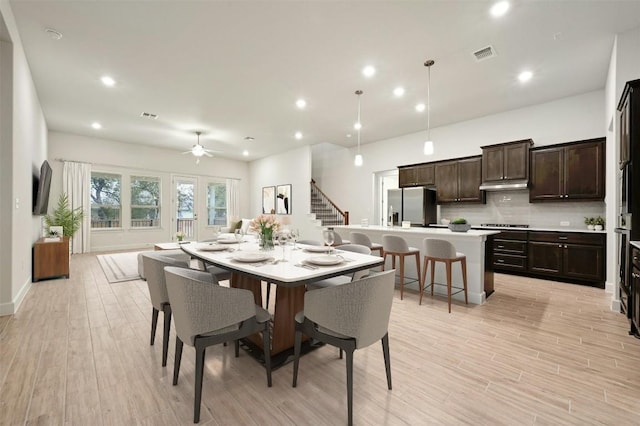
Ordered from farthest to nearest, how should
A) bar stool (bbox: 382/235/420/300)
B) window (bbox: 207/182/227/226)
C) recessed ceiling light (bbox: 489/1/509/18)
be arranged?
window (bbox: 207/182/227/226) → bar stool (bbox: 382/235/420/300) → recessed ceiling light (bbox: 489/1/509/18)

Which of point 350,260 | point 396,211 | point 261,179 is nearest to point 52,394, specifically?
point 350,260

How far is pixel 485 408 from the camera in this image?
1.72m

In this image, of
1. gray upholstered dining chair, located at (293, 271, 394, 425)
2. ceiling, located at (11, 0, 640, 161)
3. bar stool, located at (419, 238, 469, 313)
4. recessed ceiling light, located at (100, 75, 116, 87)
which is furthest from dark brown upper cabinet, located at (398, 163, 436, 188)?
recessed ceiling light, located at (100, 75, 116, 87)

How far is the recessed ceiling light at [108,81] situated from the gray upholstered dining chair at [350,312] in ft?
15.9

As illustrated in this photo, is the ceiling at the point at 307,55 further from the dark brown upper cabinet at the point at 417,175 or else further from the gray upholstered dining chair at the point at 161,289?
the gray upholstered dining chair at the point at 161,289

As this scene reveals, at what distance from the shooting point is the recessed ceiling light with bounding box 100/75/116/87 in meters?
4.34

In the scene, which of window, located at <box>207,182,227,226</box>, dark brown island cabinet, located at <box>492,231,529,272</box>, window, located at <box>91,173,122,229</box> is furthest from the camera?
window, located at <box>207,182,227,226</box>

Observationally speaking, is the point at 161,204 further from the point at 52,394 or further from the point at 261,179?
the point at 52,394

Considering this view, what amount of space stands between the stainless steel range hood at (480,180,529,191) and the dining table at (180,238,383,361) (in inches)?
175

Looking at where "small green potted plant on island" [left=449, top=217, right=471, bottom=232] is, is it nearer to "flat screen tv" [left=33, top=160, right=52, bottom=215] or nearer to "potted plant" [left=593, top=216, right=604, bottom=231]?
"potted plant" [left=593, top=216, right=604, bottom=231]

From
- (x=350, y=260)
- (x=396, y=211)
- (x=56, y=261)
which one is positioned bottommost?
(x=56, y=261)

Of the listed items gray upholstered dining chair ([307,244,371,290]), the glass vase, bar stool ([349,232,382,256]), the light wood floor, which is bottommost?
the light wood floor

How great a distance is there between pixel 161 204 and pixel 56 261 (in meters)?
4.71

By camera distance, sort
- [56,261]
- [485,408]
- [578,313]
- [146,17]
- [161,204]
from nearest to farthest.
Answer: [485,408] < [146,17] < [578,313] < [56,261] < [161,204]
